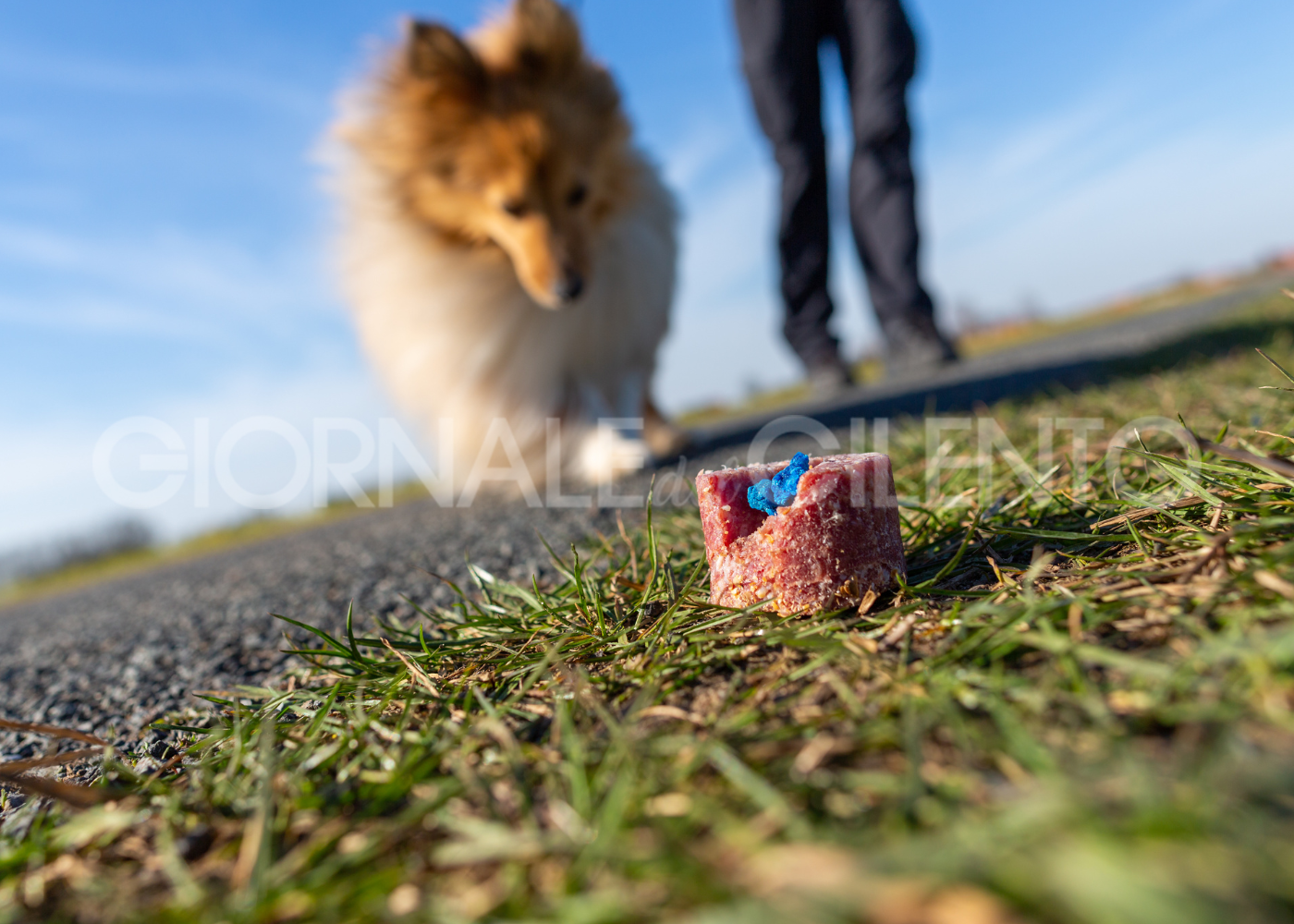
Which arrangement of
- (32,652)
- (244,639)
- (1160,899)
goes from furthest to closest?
(32,652), (244,639), (1160,899)

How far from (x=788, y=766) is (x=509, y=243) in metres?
3.32

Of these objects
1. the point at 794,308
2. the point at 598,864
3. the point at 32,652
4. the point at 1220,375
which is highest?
the point at 794,308

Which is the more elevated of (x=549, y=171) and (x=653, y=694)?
(x=549, y=171)

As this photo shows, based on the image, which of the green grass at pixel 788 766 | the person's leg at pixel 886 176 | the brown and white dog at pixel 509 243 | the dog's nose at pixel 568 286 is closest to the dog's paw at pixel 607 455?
the brown and white dog at pixel 509 243

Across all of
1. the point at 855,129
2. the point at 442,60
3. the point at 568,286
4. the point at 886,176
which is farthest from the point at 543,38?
the point at 886,176

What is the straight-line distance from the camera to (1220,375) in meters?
2.64

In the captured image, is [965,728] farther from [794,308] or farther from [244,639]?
[794,308]

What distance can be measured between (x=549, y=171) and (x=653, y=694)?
3.16m

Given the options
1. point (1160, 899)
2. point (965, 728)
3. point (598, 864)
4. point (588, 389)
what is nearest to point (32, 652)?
point (588, 389)

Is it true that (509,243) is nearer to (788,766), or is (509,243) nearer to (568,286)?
(568,286)

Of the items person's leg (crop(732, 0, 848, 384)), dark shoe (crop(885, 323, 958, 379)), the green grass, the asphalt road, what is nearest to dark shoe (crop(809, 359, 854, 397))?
person's leg (crop(732, 0, 848, 384))

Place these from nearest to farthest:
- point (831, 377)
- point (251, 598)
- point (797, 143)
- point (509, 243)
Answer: point (251, 598) → point (509, 243) → point (797, 143) → point (831, 377)

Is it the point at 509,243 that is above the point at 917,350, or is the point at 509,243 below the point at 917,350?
above

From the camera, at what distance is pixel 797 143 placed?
4371 mm
